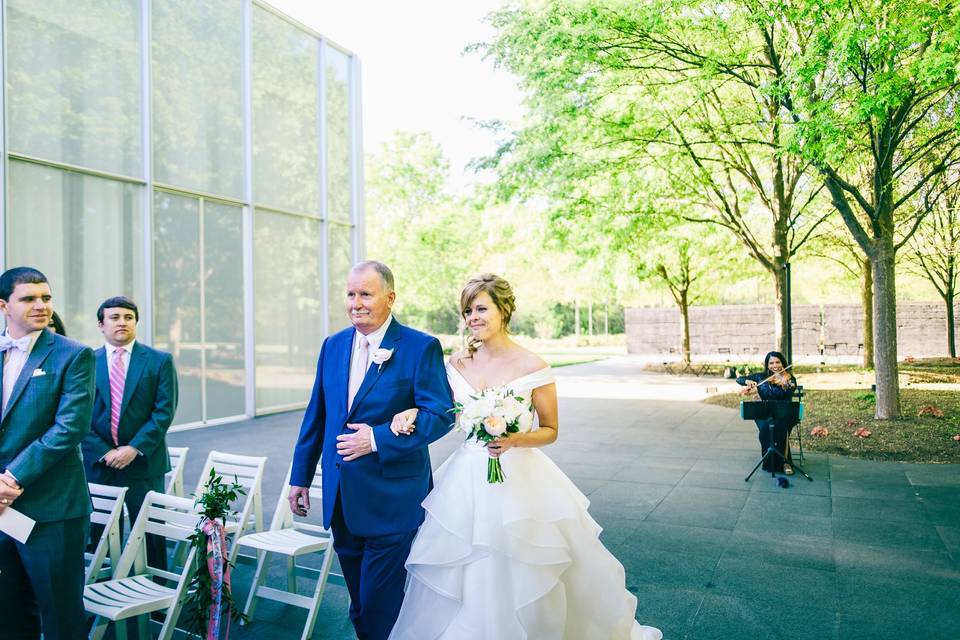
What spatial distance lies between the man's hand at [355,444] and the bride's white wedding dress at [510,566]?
66cm

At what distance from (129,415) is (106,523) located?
862 mm

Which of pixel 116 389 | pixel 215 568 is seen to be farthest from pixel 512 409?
pixel 116 389

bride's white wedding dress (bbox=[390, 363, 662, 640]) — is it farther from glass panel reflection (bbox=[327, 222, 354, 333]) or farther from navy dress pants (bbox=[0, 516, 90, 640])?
glass panel reflection (bbox=[327, 222, 354, 333])

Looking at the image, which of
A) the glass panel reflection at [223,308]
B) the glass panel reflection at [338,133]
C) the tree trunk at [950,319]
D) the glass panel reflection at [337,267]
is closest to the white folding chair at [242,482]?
the glass panel reflection at [223,308]

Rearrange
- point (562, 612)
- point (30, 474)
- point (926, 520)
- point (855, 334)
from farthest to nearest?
point (855, 334) → point (926, 520) → point (562, 612) → point (30, 474)

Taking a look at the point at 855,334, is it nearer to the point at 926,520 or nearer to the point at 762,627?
the point at 926,520

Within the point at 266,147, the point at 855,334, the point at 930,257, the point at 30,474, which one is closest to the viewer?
the point at 30,474

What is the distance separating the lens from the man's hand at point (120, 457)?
4.99 m

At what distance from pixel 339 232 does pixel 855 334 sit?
86.3ft

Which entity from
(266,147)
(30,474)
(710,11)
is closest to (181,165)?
(266,147)

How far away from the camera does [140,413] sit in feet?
17.2

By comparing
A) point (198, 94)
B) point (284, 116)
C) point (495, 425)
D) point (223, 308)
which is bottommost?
point (495, 425)

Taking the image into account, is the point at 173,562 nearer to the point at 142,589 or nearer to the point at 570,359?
the point at 142,589

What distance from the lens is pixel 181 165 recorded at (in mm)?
13289
